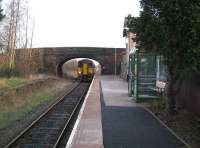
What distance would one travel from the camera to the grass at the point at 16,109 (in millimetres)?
19750

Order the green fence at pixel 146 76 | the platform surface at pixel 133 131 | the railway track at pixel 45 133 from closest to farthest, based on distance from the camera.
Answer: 1. the platform surface at pixel 133 131
2. the railway track at pixel 45 133
3. the green fence at pixel 146 76

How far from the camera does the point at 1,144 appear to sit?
13859 mm

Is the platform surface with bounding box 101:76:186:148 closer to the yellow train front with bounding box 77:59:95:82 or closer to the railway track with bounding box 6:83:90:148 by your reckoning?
the railway track with bounding box 6:83:90:148

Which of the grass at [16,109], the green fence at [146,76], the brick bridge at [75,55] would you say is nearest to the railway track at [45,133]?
the grass at [16,109]

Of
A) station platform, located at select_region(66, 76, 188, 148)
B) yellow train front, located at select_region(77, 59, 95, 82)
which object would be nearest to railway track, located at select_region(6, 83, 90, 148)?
station platform, located at select_region(66, 76, 188, 148)

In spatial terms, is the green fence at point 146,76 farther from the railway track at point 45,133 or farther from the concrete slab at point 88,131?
the concrete slab at point 88,131

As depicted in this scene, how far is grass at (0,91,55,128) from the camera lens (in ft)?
64.8

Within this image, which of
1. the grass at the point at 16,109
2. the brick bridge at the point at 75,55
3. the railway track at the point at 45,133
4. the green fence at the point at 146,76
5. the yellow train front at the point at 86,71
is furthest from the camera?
the brick bridge at the point at 75,55

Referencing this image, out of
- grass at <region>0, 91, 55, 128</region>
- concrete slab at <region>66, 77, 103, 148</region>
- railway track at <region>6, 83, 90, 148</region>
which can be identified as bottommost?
railway track at <region>6, 83, 90, 148</region>

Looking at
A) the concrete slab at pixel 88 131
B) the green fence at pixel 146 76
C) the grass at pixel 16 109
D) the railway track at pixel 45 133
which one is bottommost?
the railway track at pixel 45 133

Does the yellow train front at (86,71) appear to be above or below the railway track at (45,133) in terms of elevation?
above

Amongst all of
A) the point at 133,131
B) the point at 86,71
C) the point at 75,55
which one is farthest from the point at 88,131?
the point at 75,55

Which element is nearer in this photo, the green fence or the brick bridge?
the green fence

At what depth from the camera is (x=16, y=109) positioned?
23.6 m
